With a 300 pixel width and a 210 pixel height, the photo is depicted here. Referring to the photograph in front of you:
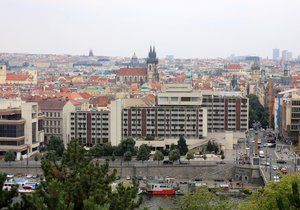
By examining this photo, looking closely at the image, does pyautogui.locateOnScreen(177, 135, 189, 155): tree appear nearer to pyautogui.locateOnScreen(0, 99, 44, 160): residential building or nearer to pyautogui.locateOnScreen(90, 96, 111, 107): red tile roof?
pyautogui.locateOnScreen(0, 99, 44, 160): residential building

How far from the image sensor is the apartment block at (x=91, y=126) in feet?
117

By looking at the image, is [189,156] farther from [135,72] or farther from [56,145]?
[135,72]

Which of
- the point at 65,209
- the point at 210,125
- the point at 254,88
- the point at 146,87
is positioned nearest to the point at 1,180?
the point at 65,209

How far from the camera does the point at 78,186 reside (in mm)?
12281

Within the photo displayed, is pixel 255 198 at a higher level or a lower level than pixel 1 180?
lower

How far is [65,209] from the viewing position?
1020 centimetres

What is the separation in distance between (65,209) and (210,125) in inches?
1144

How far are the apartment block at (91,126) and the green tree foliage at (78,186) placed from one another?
2196cm

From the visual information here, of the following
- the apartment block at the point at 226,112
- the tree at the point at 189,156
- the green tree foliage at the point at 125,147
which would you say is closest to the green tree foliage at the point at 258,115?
the apartment block at the point at 226,112

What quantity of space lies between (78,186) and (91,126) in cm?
2355

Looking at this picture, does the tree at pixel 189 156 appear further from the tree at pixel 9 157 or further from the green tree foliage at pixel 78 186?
the green tree foliage at pixel 78 186

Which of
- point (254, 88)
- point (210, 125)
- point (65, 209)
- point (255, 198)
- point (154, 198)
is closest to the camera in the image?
point (65, 209)

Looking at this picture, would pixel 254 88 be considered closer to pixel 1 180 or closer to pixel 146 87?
pixel 146 87

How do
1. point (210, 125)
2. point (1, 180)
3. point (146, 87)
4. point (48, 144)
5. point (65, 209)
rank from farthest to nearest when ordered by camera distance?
1. point (146, 87)
2. point (210, 125)
3. point (48, 144)
4. point (1, 180)
5. point (65, 209)
